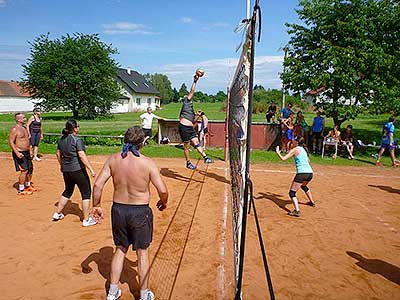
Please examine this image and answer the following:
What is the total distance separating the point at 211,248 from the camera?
18.1 feet

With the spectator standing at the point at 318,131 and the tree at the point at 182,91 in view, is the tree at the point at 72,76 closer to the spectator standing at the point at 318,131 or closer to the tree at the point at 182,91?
the spectator standing at the point at 318,131

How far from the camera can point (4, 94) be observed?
62.1 metres

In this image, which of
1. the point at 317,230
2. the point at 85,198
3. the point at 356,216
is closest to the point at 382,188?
the point at 356,216

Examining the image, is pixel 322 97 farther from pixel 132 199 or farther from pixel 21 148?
pixel 132 199

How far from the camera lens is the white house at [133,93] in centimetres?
5843

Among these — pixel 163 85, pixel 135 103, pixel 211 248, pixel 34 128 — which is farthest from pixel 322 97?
pixel 163 85

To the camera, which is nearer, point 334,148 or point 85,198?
point 85,198

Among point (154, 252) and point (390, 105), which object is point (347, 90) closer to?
point (390, 105)

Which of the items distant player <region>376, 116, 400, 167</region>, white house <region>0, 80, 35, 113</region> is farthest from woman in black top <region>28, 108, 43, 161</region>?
white house <region>0, 80, 35, 113</region>

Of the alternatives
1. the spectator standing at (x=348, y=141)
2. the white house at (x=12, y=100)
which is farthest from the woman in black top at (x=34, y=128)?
the white house at (x=12, y=100)

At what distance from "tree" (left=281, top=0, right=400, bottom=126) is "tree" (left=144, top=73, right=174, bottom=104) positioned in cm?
8815

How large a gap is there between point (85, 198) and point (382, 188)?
26.6ft

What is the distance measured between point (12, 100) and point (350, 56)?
63318 millimetres

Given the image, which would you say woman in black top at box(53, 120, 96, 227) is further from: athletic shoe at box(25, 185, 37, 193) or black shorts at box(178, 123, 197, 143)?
black shorts at box(178, 123, 197, 143)
